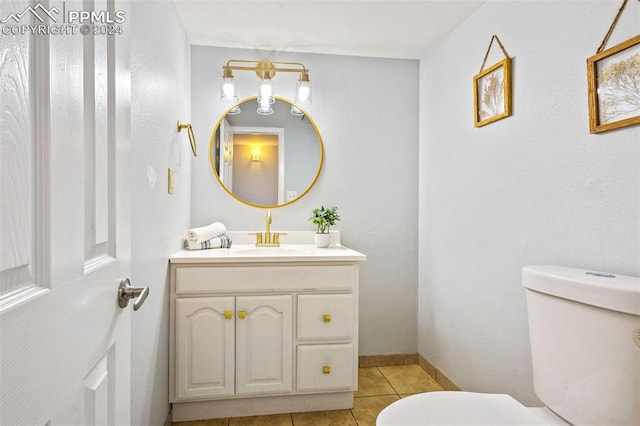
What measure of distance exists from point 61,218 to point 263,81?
195 cm

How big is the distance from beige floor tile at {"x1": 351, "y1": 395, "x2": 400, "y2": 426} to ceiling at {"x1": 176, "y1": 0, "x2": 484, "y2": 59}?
213 cm

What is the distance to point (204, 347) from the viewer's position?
1829 millimetres

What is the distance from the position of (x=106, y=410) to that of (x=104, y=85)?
602 millimetres

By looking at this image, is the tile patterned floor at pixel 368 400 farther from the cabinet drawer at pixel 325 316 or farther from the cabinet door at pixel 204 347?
the cabinet drawer at pixel 325 316

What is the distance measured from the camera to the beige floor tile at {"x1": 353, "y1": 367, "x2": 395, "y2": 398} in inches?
85.7

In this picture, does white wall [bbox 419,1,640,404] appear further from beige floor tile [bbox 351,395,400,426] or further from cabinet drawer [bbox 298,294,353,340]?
cabinet drawer [bbox 298,294,353,340]

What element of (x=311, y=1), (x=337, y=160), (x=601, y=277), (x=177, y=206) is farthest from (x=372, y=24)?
(x=601, y=277)

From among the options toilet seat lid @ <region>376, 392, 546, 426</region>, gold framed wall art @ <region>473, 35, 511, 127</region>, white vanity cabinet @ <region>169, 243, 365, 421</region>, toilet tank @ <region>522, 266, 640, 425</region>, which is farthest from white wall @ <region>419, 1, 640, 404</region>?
white vanity cabinet @ <region>169, 243, 365, 421</region>

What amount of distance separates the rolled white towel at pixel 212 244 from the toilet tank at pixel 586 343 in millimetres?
1616

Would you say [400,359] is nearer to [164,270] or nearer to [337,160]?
[337,160]

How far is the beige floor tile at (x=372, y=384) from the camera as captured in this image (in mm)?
2178

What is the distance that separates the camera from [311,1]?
1892 millimetres

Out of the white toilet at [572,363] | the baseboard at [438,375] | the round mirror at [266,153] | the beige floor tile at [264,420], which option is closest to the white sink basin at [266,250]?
the round mirror at [266,153]

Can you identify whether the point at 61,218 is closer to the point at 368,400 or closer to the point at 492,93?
the point at 492,93
